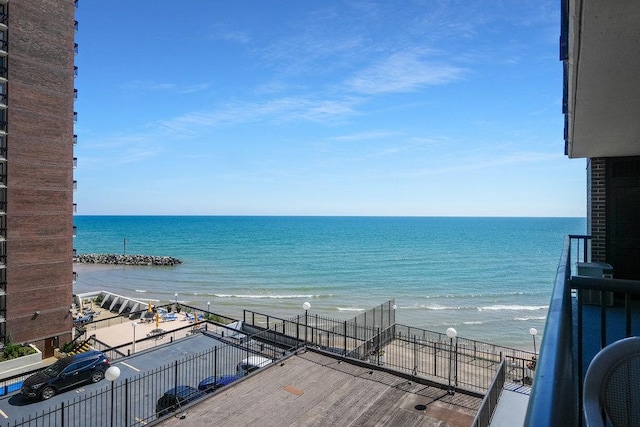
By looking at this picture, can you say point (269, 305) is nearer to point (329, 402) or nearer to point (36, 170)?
point (36, 170)

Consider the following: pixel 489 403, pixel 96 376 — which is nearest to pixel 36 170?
pixel 96 376

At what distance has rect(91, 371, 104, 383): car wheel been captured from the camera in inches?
599

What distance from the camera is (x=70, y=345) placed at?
2295 centimetres

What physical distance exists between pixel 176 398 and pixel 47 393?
592cm

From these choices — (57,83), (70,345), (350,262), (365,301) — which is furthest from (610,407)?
(350,262)

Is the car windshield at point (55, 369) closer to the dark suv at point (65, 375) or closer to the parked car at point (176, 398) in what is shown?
the dark suv at point (65, 375)

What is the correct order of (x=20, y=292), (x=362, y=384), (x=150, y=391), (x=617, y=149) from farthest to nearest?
(x=20, y=292)
(x=150, y=391)
(x=362, y=384)
(x=617, y=149)

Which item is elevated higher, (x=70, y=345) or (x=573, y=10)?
(x=573, y=10)

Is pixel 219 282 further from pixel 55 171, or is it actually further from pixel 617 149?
pixel 617 149

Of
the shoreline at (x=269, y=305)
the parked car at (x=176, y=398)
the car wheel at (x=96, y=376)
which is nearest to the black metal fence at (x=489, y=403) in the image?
the parked car at (x=176, y=398)

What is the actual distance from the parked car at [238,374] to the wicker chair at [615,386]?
12722 mm

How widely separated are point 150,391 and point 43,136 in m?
17.4

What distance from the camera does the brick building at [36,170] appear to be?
860 inches

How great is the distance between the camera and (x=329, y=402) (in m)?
11.1
